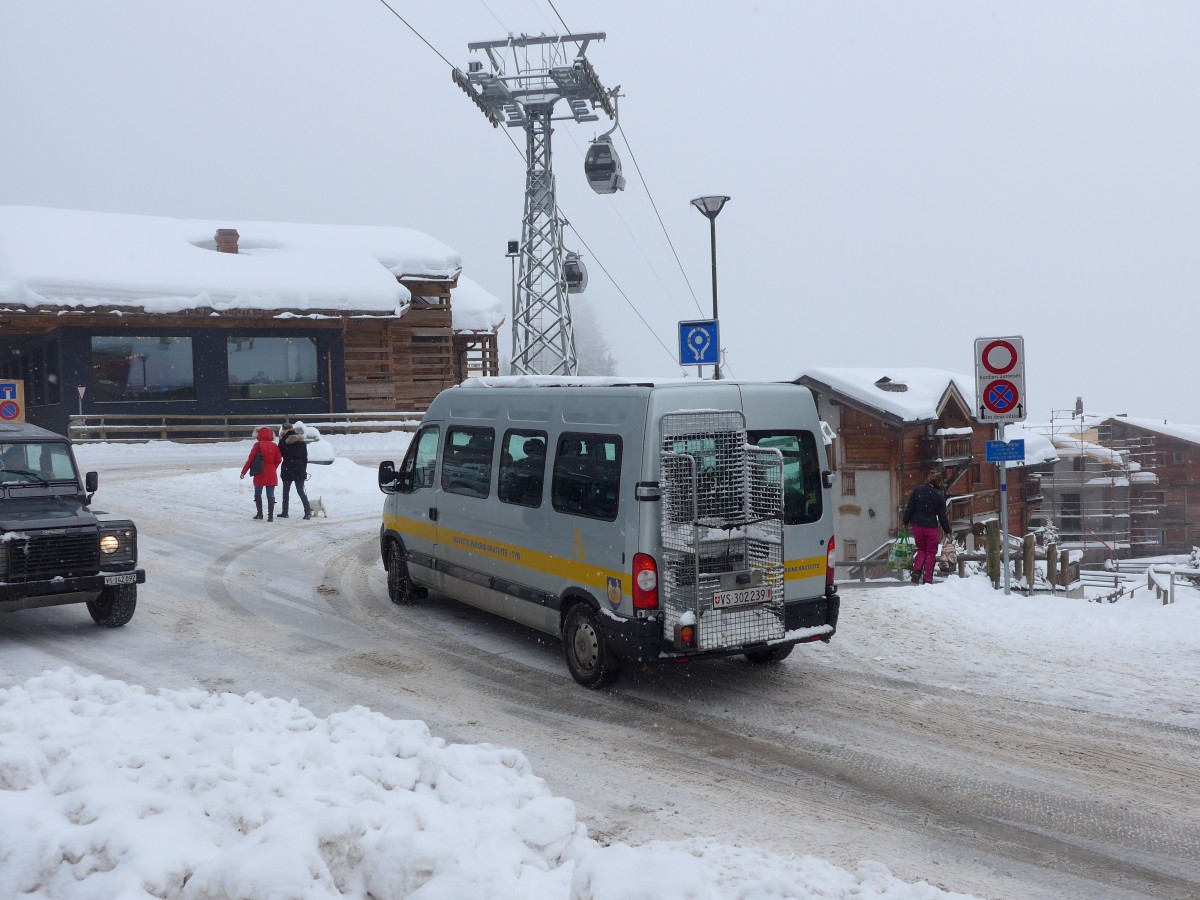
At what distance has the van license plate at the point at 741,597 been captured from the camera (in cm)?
750

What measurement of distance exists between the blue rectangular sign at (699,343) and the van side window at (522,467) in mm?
6489

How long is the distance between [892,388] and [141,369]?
2449 centimetres

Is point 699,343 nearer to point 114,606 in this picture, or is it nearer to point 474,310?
point 114,606

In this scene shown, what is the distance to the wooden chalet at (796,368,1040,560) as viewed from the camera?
Result: 1153 inches

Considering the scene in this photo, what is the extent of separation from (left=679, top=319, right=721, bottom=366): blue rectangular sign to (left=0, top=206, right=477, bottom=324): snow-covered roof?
2076cm

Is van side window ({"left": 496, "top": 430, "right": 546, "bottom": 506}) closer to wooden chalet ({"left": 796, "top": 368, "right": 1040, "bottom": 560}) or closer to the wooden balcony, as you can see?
wooden chalet ({"left": 796, "top": 368, "right": 1040, "bottom": 560})

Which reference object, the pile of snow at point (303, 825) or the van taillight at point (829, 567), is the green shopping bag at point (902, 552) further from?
the pile of snow at point (303, 825)

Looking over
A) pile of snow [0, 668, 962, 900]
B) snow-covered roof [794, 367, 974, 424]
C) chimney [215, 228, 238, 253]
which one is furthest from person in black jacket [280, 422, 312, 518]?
chimney [215, 228, 238, 253]

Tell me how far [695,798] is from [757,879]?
137 cm

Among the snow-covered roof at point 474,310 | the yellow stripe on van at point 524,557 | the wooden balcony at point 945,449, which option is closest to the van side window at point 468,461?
the yellow stripe on van at point 524,557

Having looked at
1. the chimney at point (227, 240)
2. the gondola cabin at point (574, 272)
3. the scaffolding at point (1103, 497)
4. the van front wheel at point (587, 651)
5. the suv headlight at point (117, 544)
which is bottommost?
the scaffolding at point (1103, 497)

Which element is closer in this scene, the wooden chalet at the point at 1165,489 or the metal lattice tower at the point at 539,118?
the metal lattice tower at the point at 539,118

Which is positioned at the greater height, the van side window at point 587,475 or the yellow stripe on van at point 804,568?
the van side window at point 587,475

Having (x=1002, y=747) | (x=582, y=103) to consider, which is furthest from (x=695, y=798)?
(x=582, y=103)
